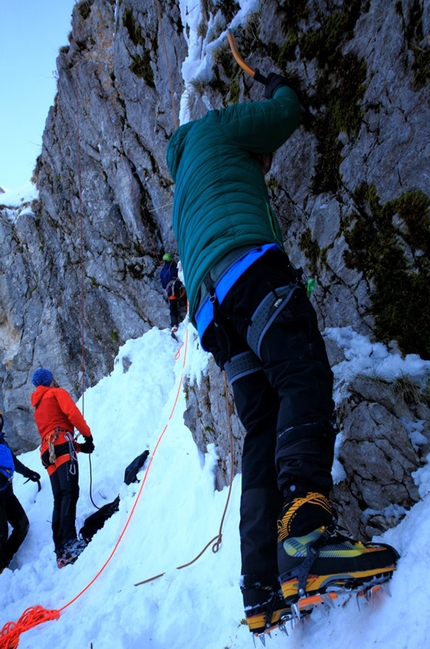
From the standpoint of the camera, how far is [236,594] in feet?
9.40

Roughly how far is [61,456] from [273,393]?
433 cm

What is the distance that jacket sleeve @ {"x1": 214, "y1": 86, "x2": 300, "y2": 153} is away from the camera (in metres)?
2.66

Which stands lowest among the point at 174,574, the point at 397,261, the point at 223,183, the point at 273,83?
the point at 174,574

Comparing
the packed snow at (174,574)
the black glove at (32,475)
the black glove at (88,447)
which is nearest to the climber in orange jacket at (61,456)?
the black glove at (88,447)

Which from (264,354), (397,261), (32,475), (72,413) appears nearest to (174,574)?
(264,354)

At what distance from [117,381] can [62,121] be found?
28.6ft

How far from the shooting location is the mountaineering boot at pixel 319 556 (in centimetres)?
163

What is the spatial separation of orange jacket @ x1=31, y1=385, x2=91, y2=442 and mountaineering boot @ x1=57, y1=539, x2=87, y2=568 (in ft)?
4.45

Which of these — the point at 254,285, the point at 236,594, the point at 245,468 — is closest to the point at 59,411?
the point at 236,594

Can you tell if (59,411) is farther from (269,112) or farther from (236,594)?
(269,112)

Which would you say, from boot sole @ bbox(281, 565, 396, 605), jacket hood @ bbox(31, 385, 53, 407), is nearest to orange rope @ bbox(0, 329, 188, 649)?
jacket hood @ bbox(31, 385, 53, 407)

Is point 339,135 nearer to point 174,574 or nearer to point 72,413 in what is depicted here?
point 174,574

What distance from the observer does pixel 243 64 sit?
Answer: 3.82 metres

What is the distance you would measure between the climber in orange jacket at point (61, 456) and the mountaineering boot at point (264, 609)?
4.11 m
